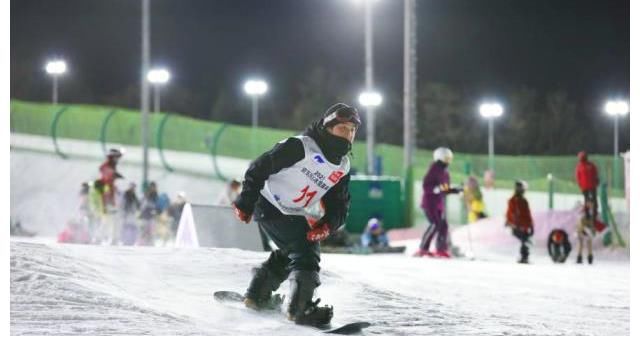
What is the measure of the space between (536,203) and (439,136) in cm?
2464

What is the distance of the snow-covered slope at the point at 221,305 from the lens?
6.82m

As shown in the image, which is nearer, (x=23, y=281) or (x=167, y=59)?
(x=23, y=281)

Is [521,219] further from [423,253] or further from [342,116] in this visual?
[342,116]

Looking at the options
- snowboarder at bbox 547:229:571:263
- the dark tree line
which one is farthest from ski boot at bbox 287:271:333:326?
the dark tree line

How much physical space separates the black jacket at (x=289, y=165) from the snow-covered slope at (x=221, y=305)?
649 millimetres

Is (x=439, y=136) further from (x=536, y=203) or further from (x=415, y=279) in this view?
(x=415, y=279)

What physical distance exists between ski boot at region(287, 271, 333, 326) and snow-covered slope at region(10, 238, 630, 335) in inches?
2.9

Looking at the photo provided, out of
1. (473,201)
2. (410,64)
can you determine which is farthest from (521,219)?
(410,64)

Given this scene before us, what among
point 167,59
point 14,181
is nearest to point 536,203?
point 14,181

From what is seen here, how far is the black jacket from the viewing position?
6738 mm

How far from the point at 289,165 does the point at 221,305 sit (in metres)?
1.02

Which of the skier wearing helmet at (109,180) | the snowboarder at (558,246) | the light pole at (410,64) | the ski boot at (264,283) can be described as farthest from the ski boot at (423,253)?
the ski boot at (264,283)

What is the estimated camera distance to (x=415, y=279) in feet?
31.7
